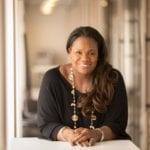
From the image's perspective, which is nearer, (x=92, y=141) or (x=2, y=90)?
(x=92, y=141)

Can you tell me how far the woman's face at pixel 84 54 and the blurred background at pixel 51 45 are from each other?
109 cm

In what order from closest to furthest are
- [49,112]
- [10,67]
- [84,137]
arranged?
[84,137]
[49,112]
[10,67]

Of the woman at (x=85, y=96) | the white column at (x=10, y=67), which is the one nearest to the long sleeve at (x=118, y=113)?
the woman at (x=85, y=96)

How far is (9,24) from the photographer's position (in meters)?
2.54

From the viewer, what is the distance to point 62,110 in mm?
1499

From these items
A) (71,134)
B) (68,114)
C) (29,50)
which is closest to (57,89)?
(68,114)

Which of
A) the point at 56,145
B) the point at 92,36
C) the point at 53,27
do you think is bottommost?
the point at 56,145

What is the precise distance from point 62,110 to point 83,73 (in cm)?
19

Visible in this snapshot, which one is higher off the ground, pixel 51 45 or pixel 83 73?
pixel 51 45

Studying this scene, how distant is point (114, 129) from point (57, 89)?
0.30m

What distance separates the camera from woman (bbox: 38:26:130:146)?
1479 mm

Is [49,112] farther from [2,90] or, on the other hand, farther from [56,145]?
[2,90]

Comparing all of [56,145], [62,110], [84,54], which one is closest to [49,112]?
[62,110]

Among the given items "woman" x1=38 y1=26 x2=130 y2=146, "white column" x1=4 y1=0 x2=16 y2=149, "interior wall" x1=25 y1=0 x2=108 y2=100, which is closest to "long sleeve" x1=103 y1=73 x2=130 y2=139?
"woman" x1=38 y1=26 x2=130 y2=146
